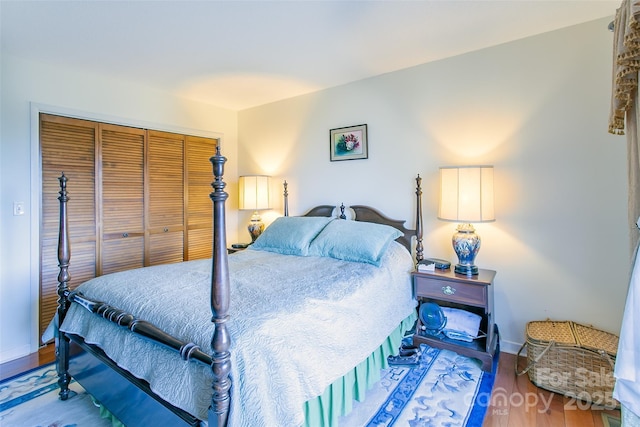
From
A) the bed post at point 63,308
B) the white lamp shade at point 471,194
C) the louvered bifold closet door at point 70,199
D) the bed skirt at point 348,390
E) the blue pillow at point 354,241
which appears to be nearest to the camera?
the bed skirt at point 348,390

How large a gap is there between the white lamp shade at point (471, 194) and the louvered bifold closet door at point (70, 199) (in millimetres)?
3205

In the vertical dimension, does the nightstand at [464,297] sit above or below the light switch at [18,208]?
below

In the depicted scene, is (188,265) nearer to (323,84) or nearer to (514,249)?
(323,84)

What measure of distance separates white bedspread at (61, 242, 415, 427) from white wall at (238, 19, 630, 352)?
3.07 feet

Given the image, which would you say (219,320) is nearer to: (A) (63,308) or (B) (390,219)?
(A) (63,308)

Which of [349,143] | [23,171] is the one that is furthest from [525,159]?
[23,171]

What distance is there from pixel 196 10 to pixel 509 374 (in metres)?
3.16

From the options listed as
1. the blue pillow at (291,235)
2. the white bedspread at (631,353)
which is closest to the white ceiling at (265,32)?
the blue pillow at (291,235)

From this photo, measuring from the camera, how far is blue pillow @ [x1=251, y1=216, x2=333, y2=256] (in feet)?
8.84

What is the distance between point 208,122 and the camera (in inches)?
152

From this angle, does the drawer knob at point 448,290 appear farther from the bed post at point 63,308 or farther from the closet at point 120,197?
the closet at point 120,197

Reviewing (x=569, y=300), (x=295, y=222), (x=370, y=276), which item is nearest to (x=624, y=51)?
(x=370, y=276)

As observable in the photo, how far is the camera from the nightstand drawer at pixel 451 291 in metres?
2.13

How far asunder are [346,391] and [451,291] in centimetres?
108
